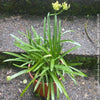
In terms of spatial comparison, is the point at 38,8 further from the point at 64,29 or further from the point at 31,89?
the point at 31,89

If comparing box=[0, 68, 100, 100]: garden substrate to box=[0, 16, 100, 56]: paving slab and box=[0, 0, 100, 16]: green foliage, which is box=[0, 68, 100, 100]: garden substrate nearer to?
box=[0, 16, 100, 56]: paving slab

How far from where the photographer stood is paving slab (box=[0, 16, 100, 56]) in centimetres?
189

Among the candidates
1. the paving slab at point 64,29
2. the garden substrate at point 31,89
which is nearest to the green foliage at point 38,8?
the paving slab at point 64,29

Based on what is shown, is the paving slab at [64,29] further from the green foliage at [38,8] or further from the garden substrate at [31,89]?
the garden substrate at [31,89]

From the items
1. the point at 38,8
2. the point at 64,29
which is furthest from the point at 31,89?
the point at 38,8

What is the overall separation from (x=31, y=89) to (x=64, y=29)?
31.4 inches

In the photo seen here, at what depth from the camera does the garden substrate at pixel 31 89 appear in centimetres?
178

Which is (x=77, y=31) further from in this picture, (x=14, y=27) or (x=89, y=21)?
(x=14, y=27)

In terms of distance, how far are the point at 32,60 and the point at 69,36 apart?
2.07 feet

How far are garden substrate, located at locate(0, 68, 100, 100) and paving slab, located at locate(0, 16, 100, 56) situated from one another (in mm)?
310

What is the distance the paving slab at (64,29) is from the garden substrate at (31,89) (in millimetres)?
310

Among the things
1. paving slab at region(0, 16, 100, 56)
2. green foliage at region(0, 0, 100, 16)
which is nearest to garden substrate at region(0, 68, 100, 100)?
paving slab at region(0, 16, 100, 56)

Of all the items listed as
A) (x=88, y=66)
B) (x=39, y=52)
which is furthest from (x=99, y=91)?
(x=39, y=52)

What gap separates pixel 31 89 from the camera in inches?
71.9
